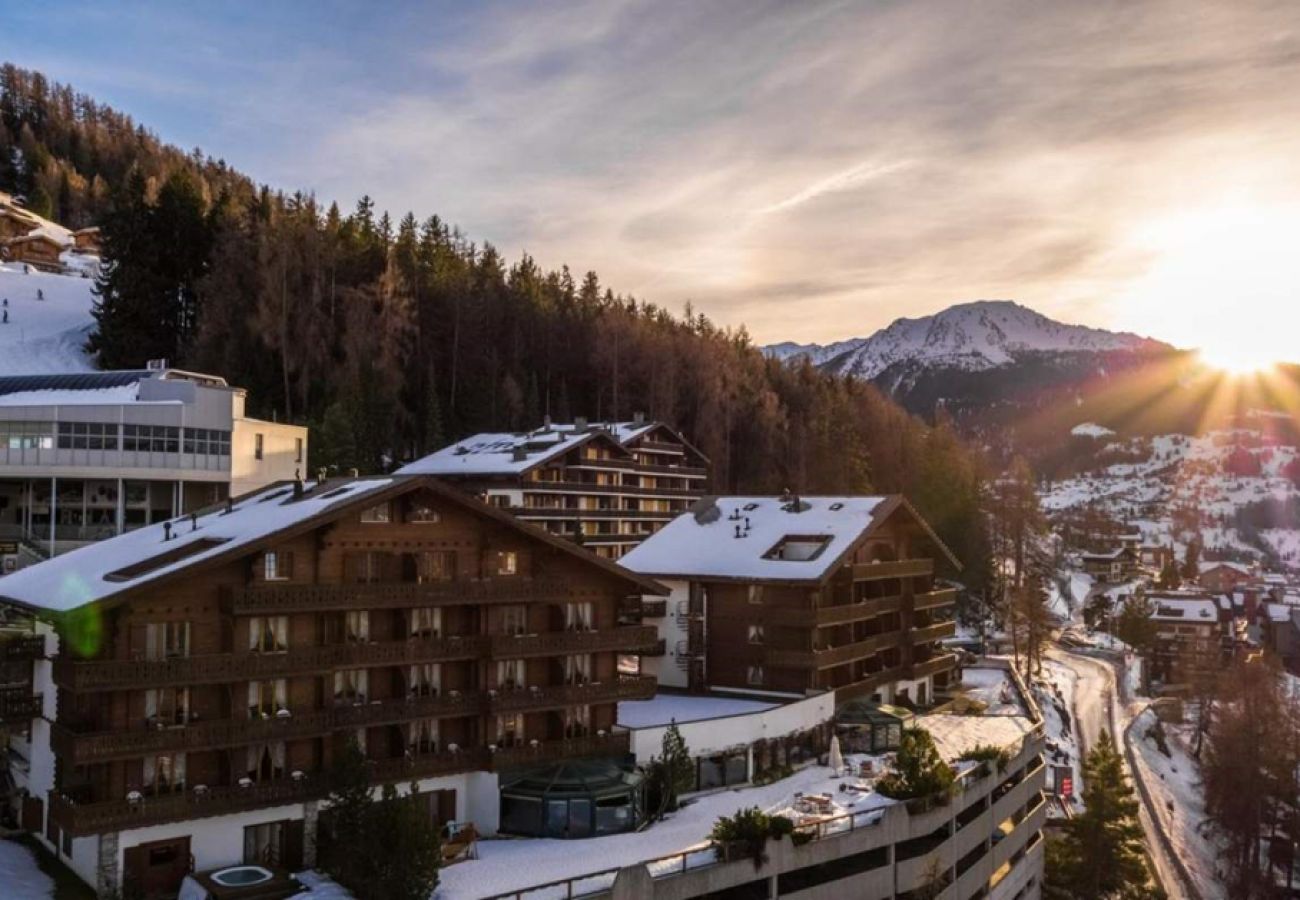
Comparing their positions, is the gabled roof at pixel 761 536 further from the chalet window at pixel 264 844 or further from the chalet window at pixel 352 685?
the chalet window at pixel 264 844

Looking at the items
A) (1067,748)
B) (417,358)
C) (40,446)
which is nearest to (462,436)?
(417,358)

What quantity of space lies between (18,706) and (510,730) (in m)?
16.4

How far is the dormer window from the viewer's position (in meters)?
54.6

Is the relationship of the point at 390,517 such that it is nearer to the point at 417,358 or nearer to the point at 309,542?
the point at 309,542

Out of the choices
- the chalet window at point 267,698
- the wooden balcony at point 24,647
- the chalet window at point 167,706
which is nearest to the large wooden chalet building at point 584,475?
the chalet window at point 267,698

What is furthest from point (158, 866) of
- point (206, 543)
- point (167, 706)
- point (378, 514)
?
point (378, 514)

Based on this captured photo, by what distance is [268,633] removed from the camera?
111 feet

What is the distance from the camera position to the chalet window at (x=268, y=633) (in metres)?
33.5

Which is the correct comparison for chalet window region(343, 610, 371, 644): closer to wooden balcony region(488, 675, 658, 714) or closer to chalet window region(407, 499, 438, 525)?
chalet window region(407, 499, 438, 525)

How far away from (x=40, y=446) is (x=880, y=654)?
4931cm

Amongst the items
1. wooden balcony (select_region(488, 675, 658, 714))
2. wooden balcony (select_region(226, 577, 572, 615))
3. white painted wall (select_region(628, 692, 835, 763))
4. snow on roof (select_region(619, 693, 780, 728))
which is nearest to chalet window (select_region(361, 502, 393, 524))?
wooden balcony (select_region(226, 577, 572, 615))

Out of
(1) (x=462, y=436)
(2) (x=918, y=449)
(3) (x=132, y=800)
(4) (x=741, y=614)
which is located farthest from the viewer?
(2) (x=918, y=449)

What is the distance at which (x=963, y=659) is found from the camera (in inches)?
3179

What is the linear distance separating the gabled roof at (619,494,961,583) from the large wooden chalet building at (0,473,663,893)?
10.9m
